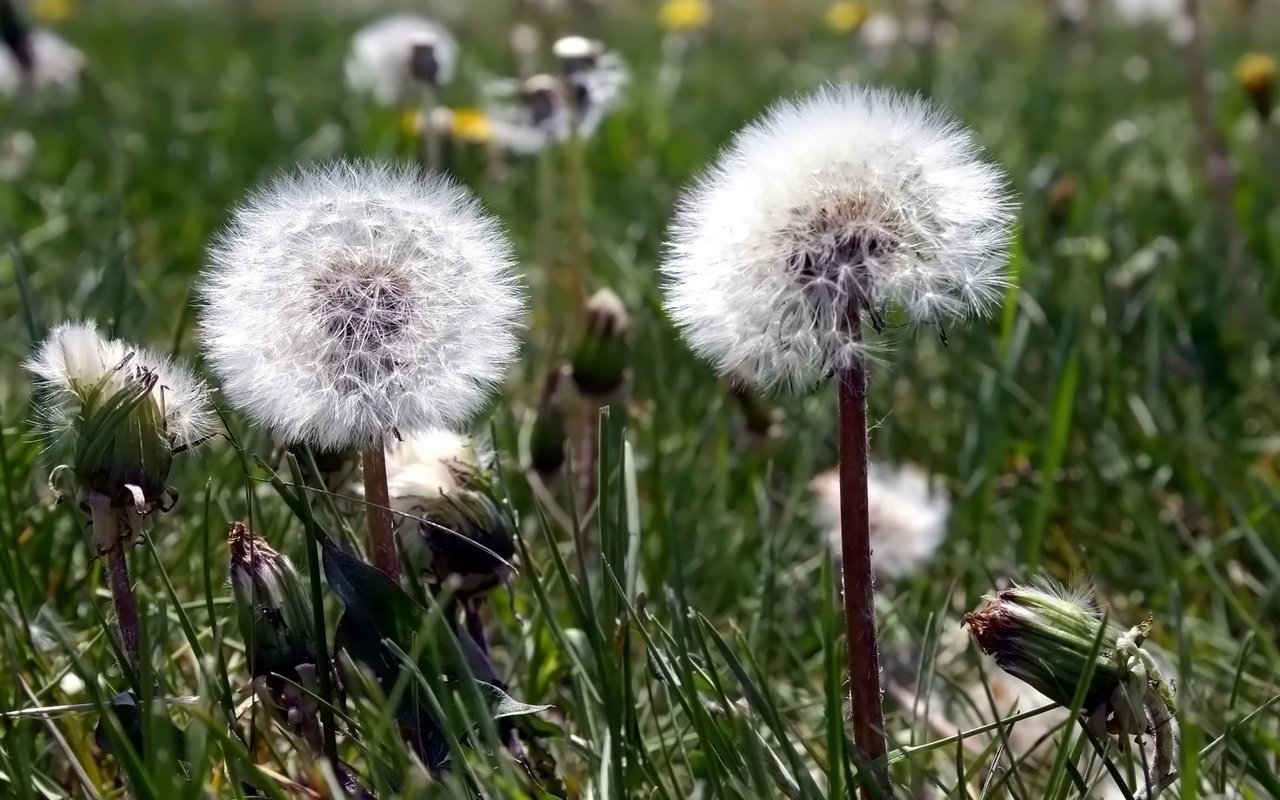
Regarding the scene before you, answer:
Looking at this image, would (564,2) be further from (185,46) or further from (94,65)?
(185,46)

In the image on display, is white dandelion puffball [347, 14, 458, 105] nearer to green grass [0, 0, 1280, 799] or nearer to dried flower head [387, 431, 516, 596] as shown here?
green grass [0, 0, 1280, 799]

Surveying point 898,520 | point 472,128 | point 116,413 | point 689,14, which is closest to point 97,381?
point 116,413

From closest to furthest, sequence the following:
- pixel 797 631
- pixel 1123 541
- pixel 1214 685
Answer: pixel 1214 685
pixel 797 631
pixel 1123 541

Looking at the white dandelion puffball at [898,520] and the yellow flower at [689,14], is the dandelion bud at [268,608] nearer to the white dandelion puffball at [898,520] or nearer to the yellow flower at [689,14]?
the white dandelion puffball at [898,520]

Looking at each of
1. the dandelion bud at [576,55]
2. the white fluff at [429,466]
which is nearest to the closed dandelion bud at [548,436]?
the white fluff at [429,466]

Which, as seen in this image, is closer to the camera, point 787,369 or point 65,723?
point 787,369

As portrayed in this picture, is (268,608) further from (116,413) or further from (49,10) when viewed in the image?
(49,10)

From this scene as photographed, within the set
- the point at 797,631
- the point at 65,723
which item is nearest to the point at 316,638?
the point at 65,723
